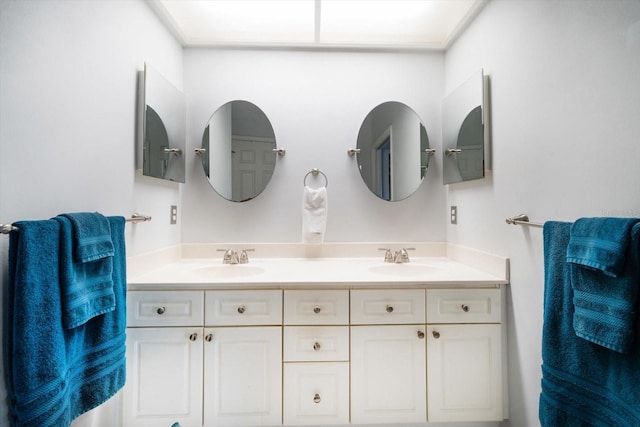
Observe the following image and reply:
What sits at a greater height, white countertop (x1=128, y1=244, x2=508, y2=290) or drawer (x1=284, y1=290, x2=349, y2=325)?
white countertop (x1=128, y1=244, x2=508, y2=290)

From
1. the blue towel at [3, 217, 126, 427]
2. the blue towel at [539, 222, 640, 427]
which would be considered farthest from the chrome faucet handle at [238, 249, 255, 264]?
the blue towel at [539, 222, 640, 427]

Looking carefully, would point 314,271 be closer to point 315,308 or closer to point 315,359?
point 315,308

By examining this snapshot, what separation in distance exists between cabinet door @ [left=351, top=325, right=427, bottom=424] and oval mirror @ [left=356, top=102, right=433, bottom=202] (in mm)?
874

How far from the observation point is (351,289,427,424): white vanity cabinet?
48.8 inches

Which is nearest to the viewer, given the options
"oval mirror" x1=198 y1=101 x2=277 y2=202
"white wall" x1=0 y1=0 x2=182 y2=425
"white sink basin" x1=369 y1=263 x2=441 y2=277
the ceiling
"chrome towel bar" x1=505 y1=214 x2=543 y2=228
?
"white wall" x1=0 y1=0 x2=182 y2=425

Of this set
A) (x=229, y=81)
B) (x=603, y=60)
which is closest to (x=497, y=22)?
(x=603, y=60)

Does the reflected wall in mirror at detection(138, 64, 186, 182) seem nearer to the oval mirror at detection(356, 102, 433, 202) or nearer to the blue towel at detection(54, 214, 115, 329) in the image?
the blue towel at detection(54, 214, 115, 329)

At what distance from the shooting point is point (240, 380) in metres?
1.21

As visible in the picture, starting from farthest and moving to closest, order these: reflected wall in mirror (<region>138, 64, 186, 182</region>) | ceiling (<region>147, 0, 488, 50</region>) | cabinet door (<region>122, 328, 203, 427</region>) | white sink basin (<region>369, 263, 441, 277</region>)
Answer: white sink basin (<region>369, 263, 441, 277</region>), ceiling (<region>147, 0, 488, 50</region>), reflected wall in mirror (<region>138, 64, 186, 182</region>), cabinet door (<region>122, 328, 203, 427</region>)

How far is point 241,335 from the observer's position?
4.03 ft

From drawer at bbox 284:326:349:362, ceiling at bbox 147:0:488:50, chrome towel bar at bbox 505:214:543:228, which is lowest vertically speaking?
drawer at bbox 284:326:349:362

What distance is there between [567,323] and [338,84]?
64.9 inches

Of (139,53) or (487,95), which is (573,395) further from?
(139,53)

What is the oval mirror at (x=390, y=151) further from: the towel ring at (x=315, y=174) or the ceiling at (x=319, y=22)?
the ceiling at (x=319, y=22)
